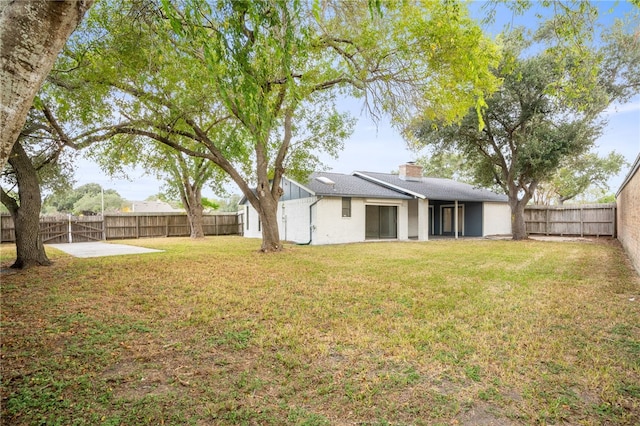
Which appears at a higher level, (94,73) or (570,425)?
(94,73)

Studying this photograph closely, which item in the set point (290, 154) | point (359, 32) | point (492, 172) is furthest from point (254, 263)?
point (492, 172)

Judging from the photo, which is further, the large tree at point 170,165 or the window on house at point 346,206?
the window on house at point 346,206

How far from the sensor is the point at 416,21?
831cm

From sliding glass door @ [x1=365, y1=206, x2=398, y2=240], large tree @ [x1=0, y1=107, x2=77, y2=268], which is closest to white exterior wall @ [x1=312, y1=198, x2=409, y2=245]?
sliding glass door @ [x1=365, y1=206, x2=398, y2=240]

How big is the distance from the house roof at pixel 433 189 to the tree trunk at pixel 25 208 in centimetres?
1465

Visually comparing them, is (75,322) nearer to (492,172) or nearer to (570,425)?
(570,425)

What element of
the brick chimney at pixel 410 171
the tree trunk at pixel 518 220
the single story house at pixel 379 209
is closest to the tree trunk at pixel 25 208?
the single story house at pixel 379 209

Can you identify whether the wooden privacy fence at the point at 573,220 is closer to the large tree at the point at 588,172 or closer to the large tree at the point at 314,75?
the large tree at the point at 588,172

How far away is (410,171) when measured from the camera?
21.4m

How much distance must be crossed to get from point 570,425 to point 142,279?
7100 millimetres

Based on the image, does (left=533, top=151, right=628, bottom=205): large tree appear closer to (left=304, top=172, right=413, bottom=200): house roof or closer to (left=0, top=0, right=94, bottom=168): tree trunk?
(left=304, top=172, right=413, bottom=200): house roof

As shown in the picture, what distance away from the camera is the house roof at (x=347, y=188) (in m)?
15.8

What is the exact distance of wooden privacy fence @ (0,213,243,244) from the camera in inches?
680

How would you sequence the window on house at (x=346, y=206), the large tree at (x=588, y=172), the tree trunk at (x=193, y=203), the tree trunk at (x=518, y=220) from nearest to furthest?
the window on house at (x=346, y=206), the tree trunk at (x=518, y=220), the tree trunk at (x=193, y=203), the large tree at (x=588, y=172)
